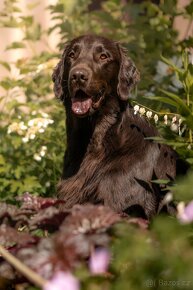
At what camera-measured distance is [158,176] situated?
160 inches

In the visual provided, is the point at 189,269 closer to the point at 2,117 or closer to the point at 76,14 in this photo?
the point at 2,117

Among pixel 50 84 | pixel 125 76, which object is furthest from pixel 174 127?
pixel 50 84

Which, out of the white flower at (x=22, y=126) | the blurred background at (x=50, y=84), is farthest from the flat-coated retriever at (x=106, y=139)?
the white flower at (x=22, y=126)

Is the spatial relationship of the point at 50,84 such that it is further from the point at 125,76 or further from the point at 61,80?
the point at 125,76

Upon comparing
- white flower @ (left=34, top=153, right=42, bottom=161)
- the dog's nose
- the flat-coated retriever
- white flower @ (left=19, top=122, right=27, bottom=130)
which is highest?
the dog's nose

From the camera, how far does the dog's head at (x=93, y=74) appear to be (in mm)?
4285

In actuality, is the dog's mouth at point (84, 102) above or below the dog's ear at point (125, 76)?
below

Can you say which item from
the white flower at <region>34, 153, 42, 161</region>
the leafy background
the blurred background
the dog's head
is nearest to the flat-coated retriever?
the dog's head

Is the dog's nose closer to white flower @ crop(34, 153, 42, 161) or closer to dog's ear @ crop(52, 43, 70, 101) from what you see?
dog's ear @ crop(52, 43, 70, 101)

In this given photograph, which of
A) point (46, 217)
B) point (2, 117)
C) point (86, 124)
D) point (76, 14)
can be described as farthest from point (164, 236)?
point (76, 14)

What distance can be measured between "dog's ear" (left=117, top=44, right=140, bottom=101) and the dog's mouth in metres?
0.18

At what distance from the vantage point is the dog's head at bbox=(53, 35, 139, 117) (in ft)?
14.1

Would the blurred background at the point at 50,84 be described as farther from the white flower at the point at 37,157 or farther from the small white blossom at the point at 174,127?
the small white blossom at the point at 174,127

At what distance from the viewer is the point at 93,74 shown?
170 inches
